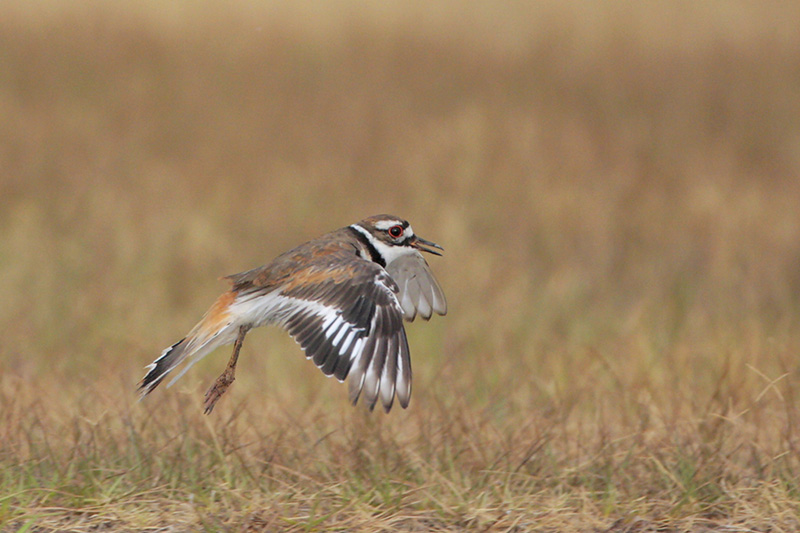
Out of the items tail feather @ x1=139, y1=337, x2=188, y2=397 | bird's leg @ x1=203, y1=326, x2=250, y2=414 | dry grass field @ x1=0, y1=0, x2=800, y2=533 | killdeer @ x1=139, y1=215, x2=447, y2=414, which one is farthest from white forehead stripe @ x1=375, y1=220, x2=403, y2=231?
bird's leg @ x1=203, y1=326, x2=250, y2=414

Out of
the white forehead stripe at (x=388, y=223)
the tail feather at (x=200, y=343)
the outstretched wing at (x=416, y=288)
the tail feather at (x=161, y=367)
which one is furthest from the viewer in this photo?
the outstretched wing at (x=416, y=288)

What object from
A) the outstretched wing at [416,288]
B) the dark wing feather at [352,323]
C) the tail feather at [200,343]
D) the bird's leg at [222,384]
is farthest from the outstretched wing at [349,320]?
the outstretched wing at [416,288]

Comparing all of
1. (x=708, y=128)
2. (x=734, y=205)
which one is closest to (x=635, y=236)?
(x=734, y=205)

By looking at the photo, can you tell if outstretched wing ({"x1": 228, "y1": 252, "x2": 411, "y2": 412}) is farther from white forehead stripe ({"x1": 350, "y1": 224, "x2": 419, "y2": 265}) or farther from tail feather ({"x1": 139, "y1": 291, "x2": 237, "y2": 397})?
white forehead stripe ({"x1": 350, "y1": 224, "x2": 419, "y2": 265})

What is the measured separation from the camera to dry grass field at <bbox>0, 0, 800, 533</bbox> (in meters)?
5.78

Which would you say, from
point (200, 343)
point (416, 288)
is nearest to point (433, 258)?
point (416, 288)

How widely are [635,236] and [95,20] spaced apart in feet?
29.7

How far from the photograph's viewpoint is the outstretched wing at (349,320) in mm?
4973

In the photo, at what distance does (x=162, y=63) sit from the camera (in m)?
15.8

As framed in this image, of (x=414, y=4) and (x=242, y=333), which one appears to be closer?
(x=242, y=333)

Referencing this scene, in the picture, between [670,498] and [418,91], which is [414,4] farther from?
[670,498]

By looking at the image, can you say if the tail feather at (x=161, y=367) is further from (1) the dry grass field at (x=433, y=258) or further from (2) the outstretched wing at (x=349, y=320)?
(1) the dry grass field at (x=433, y=258)

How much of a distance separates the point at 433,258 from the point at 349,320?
21.2ft

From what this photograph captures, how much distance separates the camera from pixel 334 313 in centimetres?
537
